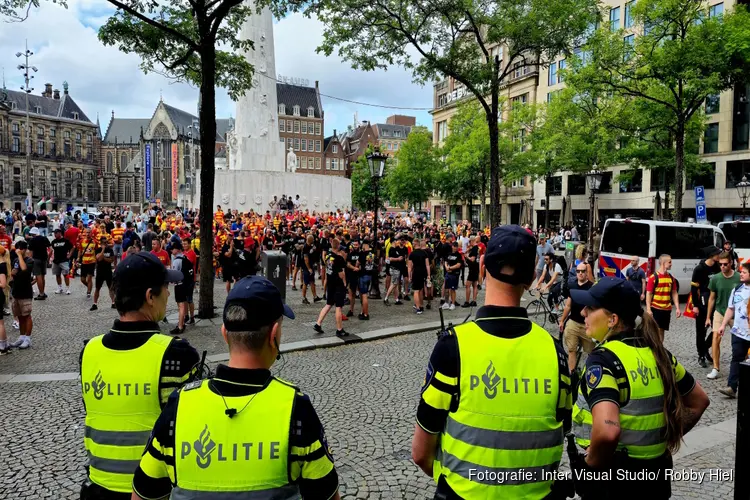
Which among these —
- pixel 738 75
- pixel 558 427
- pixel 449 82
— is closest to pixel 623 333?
pixel 558 427

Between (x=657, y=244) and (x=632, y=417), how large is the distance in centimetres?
1389

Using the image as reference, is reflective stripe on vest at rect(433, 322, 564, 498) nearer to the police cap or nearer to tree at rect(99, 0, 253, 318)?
the police cap

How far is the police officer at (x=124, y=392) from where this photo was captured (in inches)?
96.5

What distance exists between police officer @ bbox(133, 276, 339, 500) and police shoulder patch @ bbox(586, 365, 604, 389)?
1.57m

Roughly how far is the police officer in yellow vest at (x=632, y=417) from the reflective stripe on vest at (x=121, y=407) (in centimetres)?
225

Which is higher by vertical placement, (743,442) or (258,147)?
(258,147)

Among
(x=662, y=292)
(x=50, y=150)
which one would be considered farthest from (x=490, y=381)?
(x=50, y=150)

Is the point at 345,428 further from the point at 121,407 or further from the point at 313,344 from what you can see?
the point at 313,344

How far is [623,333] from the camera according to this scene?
2.94 meters

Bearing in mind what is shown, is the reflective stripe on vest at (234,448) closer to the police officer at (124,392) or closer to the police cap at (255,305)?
the police cap at (255,305)

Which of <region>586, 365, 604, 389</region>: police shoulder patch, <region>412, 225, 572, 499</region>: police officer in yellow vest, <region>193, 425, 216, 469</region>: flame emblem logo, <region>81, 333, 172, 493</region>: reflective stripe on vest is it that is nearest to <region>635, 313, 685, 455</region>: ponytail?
<region>586, 365, 604, 389</region>: police shoulder patch

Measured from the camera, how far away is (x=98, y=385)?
2488mm

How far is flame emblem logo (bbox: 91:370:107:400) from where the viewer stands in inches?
97.7

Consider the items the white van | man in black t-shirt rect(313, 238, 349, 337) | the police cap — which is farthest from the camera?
the white van
